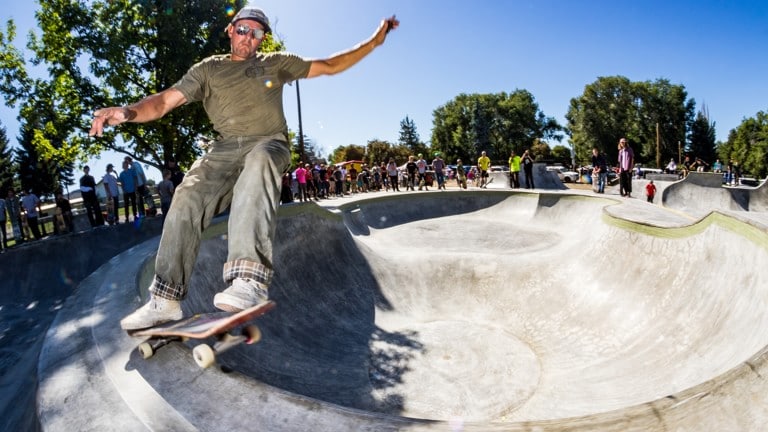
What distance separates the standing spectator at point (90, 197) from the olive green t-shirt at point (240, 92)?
37.1ft

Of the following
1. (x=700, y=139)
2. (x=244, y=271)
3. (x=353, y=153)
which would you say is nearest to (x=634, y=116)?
(x=700, y=139)

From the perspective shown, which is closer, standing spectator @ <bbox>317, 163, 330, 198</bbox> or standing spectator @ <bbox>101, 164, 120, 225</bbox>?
standing spectator @ <bbox>101, 164, 120, 225</bbox>

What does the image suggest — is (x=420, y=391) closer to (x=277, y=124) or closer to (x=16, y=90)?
(x=277, y=124)

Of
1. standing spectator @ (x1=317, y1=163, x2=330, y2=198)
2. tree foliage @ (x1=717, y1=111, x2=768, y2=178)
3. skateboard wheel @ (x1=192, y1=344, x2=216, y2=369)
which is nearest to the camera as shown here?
skateboard wheel @ (x1=192, y1=344, x2=216, y2=369)

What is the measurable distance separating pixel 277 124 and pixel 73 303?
7.20 ft

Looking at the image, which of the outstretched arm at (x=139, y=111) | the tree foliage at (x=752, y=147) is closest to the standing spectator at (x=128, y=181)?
the outstretched arm at (x=139, y=111)

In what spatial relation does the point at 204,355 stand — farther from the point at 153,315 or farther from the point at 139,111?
the point at 139,111

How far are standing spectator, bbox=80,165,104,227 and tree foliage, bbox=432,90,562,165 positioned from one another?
6618 cm

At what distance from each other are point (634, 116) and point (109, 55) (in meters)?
73.2

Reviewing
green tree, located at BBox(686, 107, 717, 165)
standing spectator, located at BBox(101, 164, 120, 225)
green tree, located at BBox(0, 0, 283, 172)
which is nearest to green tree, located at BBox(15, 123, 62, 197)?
green tree, located at BBox(0, 0, 283, 172)

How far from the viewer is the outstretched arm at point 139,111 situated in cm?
256

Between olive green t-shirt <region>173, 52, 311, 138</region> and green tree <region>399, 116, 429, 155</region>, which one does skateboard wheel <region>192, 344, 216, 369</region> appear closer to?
olive green t-shirt <region>173, 52, 311, 138</region>

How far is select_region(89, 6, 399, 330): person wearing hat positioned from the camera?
2.43 m

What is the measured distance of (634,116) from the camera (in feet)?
212
